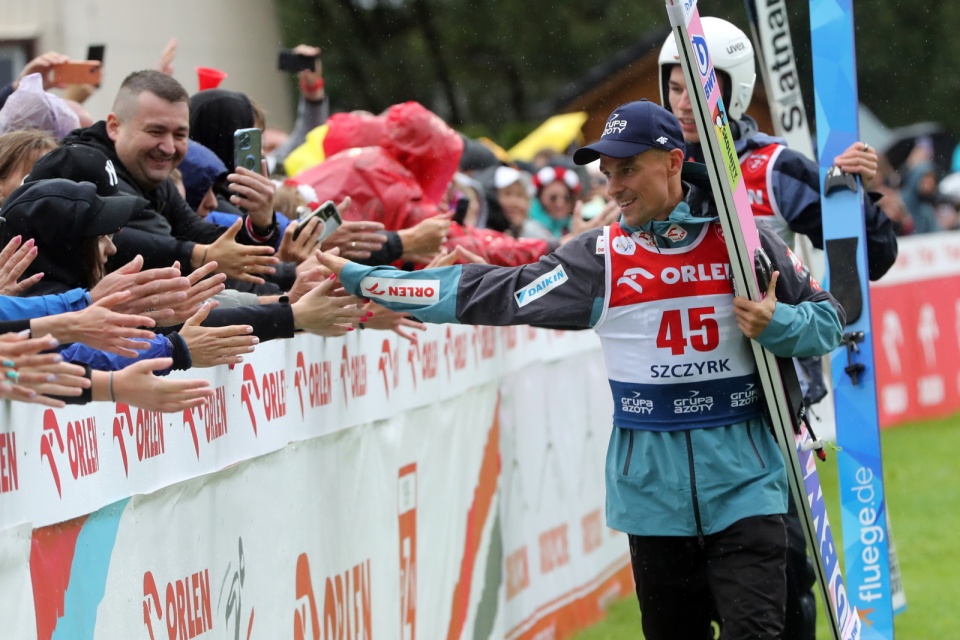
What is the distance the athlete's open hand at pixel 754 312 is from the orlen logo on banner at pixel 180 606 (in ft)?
6.17

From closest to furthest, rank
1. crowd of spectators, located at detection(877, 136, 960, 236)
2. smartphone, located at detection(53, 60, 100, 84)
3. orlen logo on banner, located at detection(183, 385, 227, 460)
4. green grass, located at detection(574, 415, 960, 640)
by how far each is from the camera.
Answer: orlen logo on banner, located at detection(183, 385, 227, 460), smartphone, located at detection(53, 60, 100, 84), green grass, located at detection(574, 415, 960, 640), crowd of spectators, located at detection(877, 136, 960, 236)

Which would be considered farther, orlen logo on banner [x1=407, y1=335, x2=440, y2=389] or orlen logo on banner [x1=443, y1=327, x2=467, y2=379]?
orlen logo on banner [x1=443, y1=327, x2=467, y2=379]

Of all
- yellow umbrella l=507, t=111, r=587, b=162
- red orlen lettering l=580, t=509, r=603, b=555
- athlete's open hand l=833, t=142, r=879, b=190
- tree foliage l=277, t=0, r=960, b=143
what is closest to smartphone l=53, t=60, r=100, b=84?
athlete's open hand l=833, t=142, r=879, b=190

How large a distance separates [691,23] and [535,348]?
3.58 meters

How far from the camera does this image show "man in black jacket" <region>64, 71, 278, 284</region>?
5.49 meters

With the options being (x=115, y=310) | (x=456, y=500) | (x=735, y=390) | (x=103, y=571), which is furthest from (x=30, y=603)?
(x=456, y=500)

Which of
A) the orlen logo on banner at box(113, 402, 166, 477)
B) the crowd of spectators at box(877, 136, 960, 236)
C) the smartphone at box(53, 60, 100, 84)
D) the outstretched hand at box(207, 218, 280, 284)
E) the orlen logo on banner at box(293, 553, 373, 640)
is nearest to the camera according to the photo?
the orlen logo on banner at box(113, 402, 166, 477)

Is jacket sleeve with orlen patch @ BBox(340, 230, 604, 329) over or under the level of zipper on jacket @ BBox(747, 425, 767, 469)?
over

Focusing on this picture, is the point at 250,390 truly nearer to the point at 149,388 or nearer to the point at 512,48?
the point at 149,388

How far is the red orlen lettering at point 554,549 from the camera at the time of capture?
828 cm

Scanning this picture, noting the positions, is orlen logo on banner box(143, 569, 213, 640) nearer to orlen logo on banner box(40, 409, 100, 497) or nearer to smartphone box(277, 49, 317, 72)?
orlen logo on banner box(40, 409, 100, 497)

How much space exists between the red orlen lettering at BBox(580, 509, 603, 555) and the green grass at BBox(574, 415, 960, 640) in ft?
1.31

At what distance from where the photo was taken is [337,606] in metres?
5.59

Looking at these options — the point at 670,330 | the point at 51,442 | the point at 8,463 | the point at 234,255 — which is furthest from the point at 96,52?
the point at 8,463
